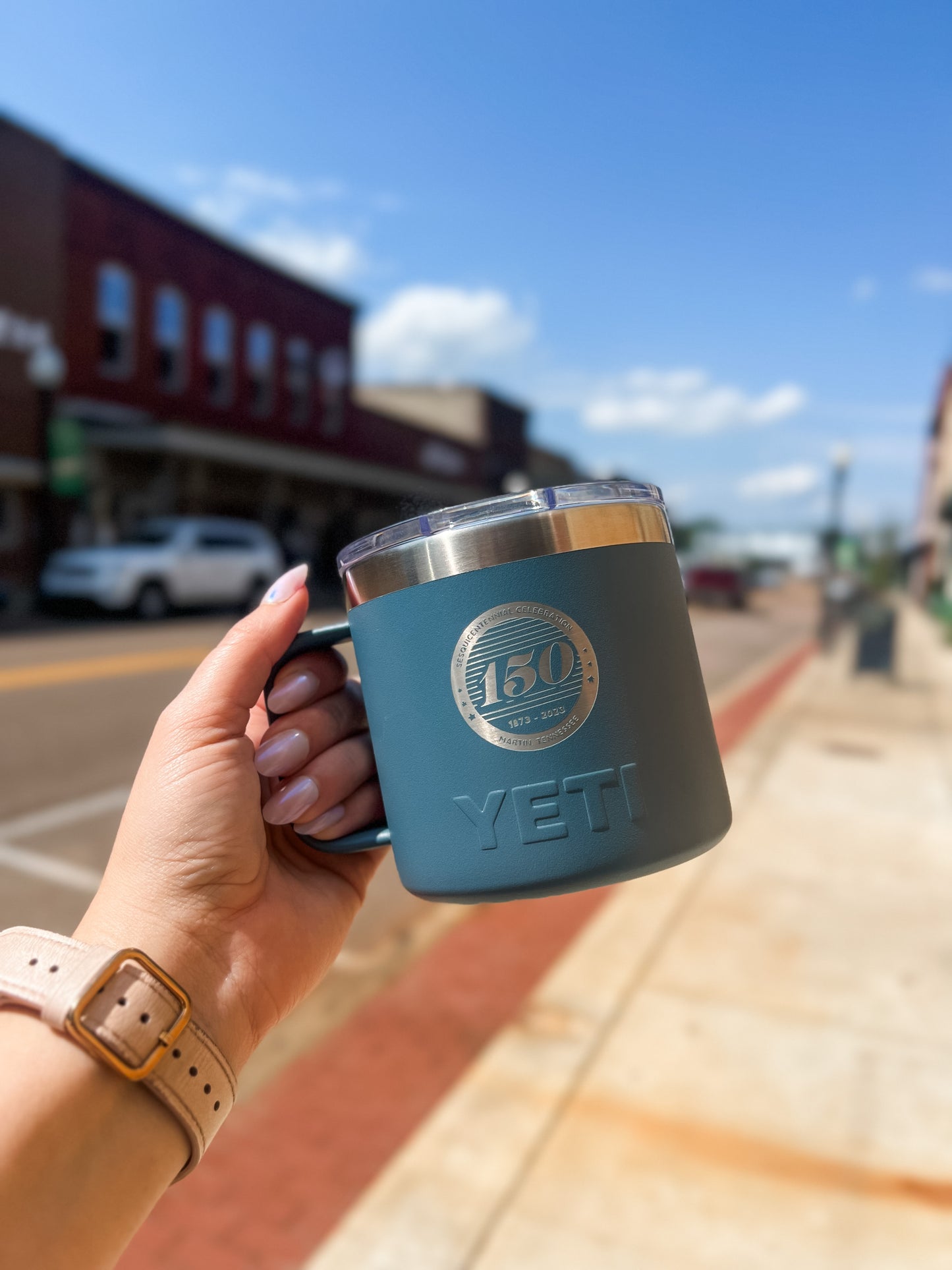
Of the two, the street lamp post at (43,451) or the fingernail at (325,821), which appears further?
the street lamp post at (43,451)

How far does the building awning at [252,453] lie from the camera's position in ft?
66.3

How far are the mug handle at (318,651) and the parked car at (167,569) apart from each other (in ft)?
51.9

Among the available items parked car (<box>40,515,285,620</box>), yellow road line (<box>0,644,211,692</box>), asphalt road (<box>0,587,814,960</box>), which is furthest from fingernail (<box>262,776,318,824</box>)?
parked car (<box>40,515,285,620</box>)

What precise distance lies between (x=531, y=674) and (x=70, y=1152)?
0.63 m

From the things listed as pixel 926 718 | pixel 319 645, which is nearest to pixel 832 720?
pixel 926 718

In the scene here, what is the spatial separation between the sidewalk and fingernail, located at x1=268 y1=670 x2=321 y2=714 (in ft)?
6.63

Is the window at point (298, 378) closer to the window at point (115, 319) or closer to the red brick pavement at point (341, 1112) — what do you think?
the window at point (115, 319)

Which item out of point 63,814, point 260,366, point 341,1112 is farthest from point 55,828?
point 260,366

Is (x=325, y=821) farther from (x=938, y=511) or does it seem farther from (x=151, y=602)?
(x=938, y=511)

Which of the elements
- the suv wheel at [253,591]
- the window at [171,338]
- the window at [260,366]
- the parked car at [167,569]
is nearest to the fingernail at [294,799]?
the parked car at [167,569]

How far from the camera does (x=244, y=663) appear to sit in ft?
4.13

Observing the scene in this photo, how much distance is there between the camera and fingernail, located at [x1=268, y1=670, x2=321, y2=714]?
4.11 feet

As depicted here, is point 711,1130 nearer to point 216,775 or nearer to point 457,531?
point 216,775

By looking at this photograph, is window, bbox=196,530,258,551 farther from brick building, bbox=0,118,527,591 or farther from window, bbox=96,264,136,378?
window, bbox=96,264,136,378
